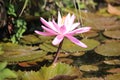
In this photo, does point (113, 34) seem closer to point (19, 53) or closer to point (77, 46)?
point (77, 46)

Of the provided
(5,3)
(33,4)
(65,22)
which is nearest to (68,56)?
(65,22)

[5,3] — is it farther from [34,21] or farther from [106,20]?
[106,20]

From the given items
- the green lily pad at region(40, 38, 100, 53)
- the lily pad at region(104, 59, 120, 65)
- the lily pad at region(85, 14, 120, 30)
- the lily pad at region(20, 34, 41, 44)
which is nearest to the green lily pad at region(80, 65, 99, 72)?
the lily pad at region(104, 59, 120, 65)

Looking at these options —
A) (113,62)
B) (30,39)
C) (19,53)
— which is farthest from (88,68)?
(30,39)

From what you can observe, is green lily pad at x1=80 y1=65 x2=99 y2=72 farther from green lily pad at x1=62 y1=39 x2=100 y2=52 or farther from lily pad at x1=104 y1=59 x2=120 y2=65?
green lily pad at x1=62 y1=39 x2=100 y2=52

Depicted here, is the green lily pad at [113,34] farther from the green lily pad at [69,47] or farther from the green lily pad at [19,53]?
the green lily pad at [19,53]

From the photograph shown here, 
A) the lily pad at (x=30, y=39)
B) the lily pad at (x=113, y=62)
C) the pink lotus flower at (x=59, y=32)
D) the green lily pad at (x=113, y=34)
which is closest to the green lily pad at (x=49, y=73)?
the pink lotus flower at (x=59, y=32)
